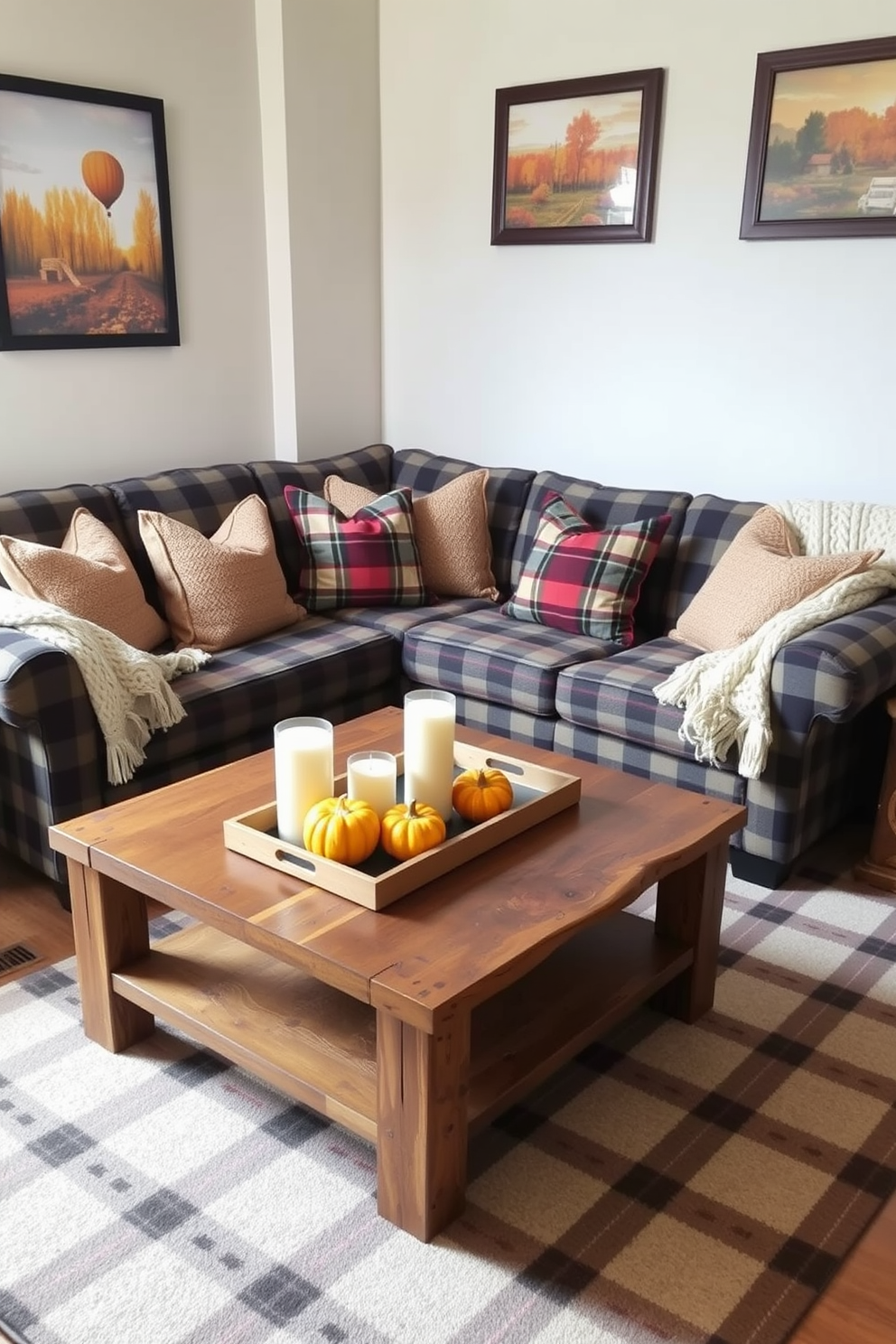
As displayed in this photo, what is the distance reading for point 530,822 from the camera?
202 centimetres

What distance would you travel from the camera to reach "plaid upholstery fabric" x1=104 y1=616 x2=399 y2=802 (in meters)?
2.76

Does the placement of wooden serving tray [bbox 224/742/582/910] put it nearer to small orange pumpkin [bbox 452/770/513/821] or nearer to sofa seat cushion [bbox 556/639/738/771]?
small orange pumpkin [bbox 452/770/513/821]

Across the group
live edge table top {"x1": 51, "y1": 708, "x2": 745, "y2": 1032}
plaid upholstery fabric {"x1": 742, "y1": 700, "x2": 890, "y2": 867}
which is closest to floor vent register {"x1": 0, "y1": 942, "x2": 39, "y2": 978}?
live edge table top {"x1": 51, "y1": 708, "x2": 745, "y2": 1032}

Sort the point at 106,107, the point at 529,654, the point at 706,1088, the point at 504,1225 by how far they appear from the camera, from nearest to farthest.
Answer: the point at 504,1225, the point at 706,1088, the point at 529,654, the point at 106,107

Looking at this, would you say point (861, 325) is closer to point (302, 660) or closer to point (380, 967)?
point (302, 660)

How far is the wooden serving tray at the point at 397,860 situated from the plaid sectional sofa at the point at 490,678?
68 cm

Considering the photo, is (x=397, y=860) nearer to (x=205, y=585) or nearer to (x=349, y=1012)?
(x=349, y=1012)

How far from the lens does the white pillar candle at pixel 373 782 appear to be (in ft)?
6.36

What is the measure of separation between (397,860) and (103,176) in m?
2.50

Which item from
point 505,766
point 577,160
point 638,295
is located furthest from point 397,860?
point 577,160

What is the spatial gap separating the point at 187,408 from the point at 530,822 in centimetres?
234

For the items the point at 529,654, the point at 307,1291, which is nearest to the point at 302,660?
the point at 529,654

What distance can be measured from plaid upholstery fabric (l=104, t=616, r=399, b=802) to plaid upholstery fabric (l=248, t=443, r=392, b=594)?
0.25 m

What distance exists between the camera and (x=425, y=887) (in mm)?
1820
